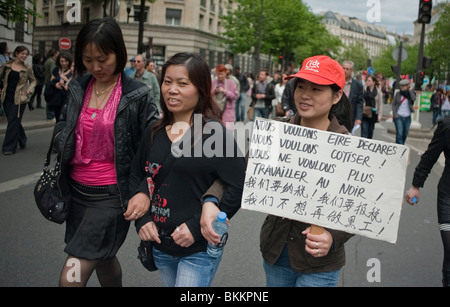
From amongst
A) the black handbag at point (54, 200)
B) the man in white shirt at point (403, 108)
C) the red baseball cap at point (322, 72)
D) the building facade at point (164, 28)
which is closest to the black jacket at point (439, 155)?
the red baseball cap at point (322, 72)

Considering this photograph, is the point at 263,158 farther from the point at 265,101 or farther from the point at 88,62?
the point at 265,101

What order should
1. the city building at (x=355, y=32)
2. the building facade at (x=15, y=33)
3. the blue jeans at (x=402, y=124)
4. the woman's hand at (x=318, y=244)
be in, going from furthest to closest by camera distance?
1. the city building at (x=355, y=32)
2. the building facade at (x=15, y=33)
3. the blue jeans at (x=402, y=124)
4. the woman's hand at (x=318, y=244)

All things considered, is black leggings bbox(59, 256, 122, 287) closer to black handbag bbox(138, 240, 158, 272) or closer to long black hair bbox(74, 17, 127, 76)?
black handbag bbox(138, 240, 158, 272)

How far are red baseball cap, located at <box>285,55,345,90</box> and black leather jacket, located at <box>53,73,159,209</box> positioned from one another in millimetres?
949

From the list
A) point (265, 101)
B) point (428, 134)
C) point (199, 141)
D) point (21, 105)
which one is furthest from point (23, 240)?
point (428, 134)

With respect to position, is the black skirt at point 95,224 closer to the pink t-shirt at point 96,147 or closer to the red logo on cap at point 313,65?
the pink t-shirt at point 96,147

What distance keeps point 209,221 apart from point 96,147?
88cm

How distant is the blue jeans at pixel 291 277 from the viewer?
246 centimetres

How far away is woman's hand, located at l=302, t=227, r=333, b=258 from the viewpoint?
223cm

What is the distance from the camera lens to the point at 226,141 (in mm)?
2494

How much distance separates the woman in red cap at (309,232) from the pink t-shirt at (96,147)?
2.35 feet

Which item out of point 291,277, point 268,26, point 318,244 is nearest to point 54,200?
point 291,277

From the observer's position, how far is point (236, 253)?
4777 millimetres
